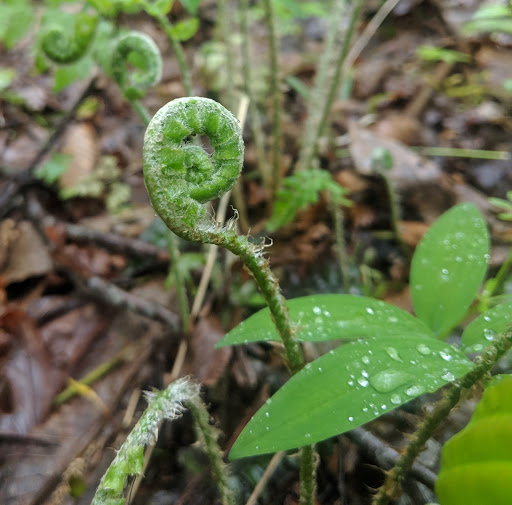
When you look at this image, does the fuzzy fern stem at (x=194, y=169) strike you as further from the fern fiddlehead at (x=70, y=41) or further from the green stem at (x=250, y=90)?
the green stem at (x=250, y=90)

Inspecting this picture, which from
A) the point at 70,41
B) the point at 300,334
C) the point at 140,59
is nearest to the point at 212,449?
the point at 300,334

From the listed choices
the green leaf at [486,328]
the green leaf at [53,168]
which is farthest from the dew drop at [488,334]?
the green leaf at [53,168]

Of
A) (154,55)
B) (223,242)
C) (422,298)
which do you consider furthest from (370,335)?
(154,55)

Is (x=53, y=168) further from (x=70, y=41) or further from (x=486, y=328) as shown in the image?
(x=486, y=328)

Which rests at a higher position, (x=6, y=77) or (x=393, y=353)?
(x=6, y=77)

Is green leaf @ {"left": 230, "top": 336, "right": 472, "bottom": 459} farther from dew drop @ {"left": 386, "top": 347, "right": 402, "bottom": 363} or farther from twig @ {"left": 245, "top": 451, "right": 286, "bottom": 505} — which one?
twig @ {"left": 245, "top": 451, "right": 286, "bottom": 505}

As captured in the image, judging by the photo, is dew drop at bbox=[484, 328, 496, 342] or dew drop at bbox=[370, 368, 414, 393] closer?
dew drop at bbox=[370, 368, 414, 393]

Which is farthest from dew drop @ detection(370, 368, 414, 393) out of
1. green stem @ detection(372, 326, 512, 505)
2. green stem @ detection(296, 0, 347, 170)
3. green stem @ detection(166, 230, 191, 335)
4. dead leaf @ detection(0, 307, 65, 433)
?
green stem @ detection(296, 0, 347, 170)
